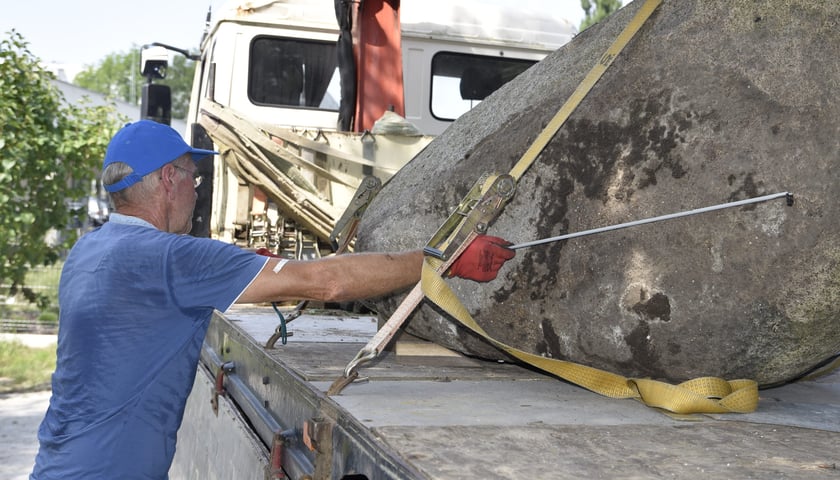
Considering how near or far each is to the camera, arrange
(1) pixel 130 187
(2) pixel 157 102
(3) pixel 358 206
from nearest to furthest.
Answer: (1) pixel 130 187 < (3) pixel 358 206 < (2) pixel 157 102

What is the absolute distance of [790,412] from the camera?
2145 mm

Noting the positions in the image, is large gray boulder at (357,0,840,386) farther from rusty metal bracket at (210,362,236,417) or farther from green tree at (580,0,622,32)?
green tree at (580,0,622,32)

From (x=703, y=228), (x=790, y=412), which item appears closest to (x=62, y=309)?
(x=703, y=228)

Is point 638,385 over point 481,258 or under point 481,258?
under

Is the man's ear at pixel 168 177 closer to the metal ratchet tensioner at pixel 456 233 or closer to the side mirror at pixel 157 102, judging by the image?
the metal ratchet tensioner at pixel 456 233

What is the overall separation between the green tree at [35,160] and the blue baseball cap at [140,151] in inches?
230

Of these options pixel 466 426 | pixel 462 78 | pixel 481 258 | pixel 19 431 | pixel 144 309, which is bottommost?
pixel 19 431

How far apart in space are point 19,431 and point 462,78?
371cm

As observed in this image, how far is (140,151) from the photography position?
2.40 meters

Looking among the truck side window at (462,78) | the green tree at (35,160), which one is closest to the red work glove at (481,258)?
the truck side window at (462,78)

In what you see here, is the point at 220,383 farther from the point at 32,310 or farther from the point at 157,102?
the point at 32,310

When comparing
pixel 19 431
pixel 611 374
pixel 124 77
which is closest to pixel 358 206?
pixel 611 374

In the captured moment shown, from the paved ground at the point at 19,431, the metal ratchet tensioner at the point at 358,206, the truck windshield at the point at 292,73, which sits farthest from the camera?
the paved ground at the point at 19,431

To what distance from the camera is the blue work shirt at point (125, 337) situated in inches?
→ 87.3
